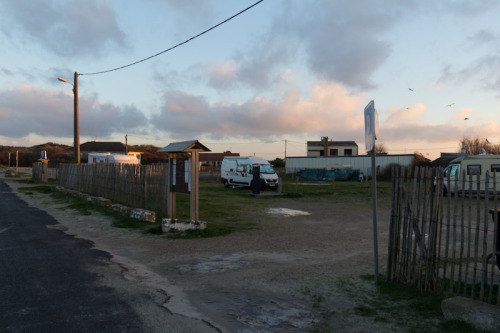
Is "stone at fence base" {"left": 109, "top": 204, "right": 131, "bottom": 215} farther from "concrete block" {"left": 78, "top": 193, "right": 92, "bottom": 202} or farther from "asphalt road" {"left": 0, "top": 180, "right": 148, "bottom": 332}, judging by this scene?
"asphalt road" {"left": 0, "top": 180, "right": 148, "bottom": 332}

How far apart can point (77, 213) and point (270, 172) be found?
652 inches

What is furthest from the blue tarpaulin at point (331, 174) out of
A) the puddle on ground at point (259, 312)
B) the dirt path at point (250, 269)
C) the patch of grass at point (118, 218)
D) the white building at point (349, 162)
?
the puddle on ground at point (259, 312)

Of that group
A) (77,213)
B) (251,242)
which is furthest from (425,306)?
(77,213)

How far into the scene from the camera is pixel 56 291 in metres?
5.71

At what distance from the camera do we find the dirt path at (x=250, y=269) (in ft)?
16.6

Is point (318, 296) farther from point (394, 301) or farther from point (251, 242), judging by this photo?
point (251, 242)

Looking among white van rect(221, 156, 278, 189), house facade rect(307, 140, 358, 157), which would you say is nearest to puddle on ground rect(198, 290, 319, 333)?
white van rect(221, 156, 278, 189)

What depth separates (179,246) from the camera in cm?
935

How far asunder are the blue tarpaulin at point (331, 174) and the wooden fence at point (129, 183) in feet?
104

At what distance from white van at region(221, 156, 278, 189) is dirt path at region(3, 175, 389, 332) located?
52.7 ft

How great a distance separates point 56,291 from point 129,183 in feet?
34.0

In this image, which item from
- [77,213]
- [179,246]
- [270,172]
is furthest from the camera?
[270,172]

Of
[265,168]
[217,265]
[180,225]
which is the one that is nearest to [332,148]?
[265,168]

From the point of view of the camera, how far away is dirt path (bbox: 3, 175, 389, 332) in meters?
5.05
